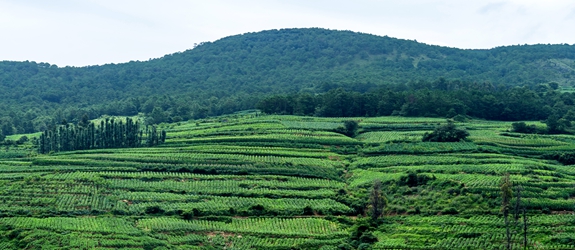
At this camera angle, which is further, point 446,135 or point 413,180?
point 446,135

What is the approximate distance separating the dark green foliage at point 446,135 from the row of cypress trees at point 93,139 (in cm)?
4712

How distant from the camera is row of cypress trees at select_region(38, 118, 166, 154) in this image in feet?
387

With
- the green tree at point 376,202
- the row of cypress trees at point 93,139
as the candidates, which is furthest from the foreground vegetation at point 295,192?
the row of cypress trees at point 93,139

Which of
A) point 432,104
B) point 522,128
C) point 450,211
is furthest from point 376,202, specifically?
point 432,104

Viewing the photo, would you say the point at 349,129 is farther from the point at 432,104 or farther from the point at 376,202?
the point at 376,202

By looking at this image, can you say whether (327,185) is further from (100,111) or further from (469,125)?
Result: (100,111)

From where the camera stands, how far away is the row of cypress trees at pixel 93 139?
118 metres

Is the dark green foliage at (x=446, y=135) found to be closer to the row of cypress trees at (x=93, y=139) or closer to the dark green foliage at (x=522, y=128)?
the dark green foliage at (x=522, y=128)

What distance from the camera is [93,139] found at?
119 meters

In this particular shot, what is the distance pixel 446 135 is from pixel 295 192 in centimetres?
3555

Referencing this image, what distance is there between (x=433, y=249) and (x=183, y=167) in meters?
44.5

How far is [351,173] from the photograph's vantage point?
3834 inches

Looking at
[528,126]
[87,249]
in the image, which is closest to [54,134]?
[87,249]

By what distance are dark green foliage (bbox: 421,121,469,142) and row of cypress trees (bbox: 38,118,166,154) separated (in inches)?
1855
